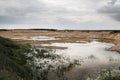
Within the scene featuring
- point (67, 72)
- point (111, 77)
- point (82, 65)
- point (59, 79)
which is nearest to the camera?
point (111, 77)

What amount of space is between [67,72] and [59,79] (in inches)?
181

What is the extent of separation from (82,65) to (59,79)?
9.12m

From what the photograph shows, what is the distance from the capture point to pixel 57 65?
30.7m

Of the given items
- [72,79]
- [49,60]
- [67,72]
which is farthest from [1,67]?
[49,60]

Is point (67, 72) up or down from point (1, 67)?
down

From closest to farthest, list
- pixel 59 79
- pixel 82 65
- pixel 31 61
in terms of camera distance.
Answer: pixel 59 79 < pixel 31 61 < pixel 82 65

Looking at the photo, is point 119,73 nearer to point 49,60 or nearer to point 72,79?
point 72,79

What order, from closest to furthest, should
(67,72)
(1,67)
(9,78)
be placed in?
1. (9,78)
2. (1,67)
3. (67,72)

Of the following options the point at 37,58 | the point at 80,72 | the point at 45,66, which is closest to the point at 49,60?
the point at 37,58

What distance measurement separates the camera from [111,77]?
20.1 metres

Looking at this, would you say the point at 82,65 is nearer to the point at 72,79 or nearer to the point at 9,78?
the point at 72,79

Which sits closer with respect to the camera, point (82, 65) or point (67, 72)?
point (67, 72)

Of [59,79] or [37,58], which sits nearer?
[59,79]

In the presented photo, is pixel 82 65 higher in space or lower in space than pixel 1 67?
lower
